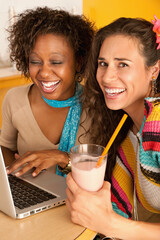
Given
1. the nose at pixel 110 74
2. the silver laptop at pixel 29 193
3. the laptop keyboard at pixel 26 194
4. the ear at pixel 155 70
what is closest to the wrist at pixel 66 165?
the silver laptop at pixel 29 193

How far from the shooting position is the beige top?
157 centimetres

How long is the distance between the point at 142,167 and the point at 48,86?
0.64 metres

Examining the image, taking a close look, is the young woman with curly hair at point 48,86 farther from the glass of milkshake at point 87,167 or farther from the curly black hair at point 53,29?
the glass of milkshake at point 87,167

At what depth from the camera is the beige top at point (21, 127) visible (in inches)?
61.7

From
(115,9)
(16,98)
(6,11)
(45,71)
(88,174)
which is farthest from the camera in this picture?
(115,9)

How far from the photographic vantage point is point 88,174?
853 mm

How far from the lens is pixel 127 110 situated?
1316 mm

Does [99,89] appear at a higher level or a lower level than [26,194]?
higher

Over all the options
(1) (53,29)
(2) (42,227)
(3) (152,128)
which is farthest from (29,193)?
(1) (53,29)

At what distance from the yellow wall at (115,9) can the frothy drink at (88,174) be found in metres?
3.01

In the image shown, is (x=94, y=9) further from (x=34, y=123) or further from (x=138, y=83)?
(x=138, y=83)

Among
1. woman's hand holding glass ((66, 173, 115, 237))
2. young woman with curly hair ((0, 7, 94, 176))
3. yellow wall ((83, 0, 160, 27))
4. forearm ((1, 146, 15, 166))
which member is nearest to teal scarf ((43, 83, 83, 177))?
young woman with curly hair ((0, 7, 94, 176))

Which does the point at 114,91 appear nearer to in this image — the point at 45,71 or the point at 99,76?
the point at 99,76

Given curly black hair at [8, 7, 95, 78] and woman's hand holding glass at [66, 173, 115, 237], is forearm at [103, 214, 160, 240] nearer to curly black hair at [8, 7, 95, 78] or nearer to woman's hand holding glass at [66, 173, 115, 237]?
woman's hand holding glass at [66, 173, 115, 237]
